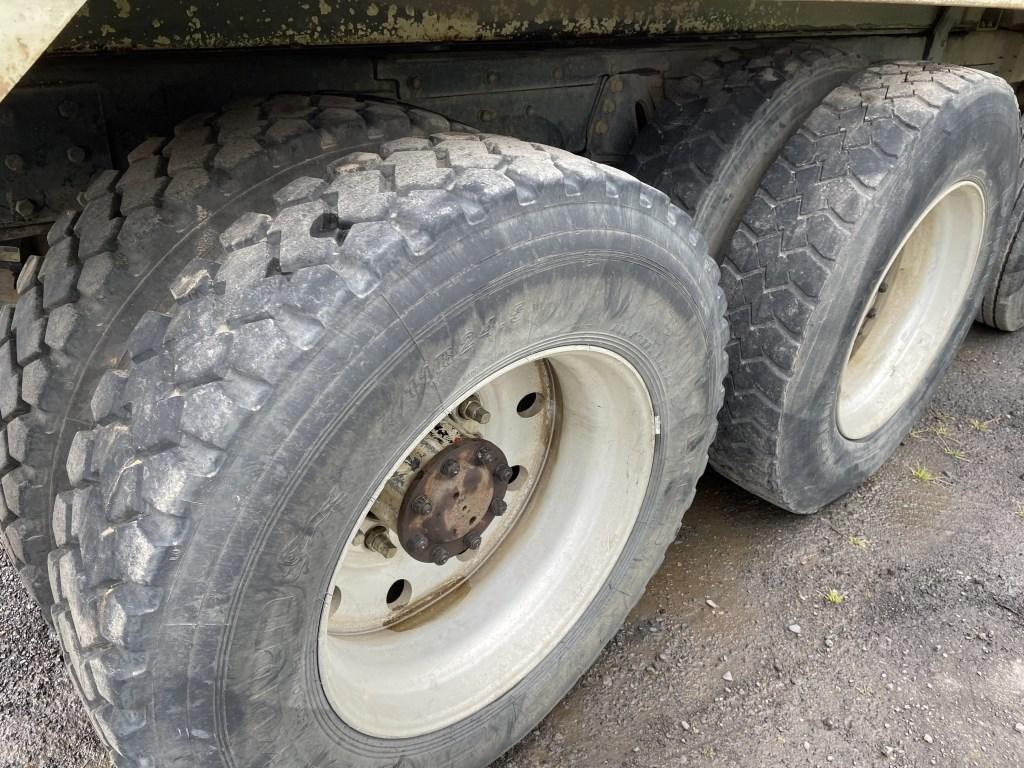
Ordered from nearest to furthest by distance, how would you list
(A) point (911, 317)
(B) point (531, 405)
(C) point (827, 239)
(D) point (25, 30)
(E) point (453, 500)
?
(D) point (25, 30)
(E) point (453, 500)
(B) point (531, 405)
(C) point (827, 239)
(A) point (911, 317)

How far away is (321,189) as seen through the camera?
1.24 m

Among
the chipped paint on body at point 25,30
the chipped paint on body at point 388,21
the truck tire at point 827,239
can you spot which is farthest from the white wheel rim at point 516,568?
the chipped paint on body at point 25,30

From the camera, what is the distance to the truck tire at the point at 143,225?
1.35 metres

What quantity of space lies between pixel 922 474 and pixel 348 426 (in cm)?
241

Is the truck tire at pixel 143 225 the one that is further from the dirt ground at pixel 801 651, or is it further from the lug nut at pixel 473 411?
the dirt ground at pixel 801 651

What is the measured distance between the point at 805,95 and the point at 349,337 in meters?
1.58

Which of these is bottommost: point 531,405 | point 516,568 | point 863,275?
point 516,568

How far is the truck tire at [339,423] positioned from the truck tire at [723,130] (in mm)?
479

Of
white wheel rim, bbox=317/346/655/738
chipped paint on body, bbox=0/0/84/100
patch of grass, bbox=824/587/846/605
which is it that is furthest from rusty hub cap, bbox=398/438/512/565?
patch of grass, bbox=824/587/846/605

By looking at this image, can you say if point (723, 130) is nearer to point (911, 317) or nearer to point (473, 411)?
point (473, 411)

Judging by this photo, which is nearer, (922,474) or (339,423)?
(339,423)

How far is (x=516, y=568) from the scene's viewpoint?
1839mm

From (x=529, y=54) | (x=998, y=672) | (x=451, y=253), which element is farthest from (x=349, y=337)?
(x=998, y=672)

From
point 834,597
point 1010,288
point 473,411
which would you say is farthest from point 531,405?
point 1010,288
